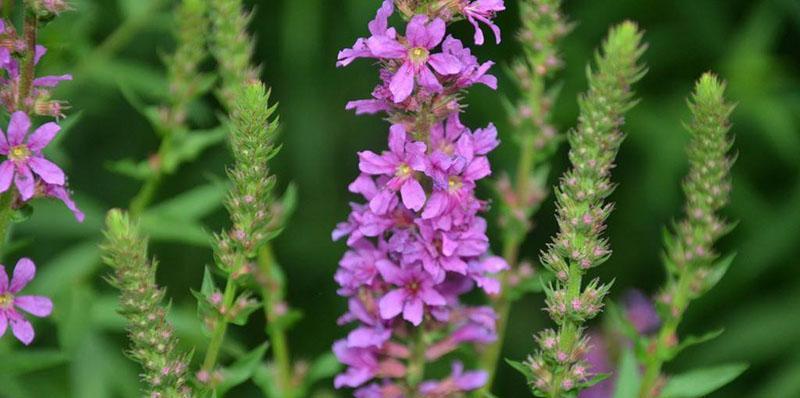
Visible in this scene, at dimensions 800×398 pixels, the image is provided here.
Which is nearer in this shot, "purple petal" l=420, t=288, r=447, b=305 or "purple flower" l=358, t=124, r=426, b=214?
"purple flower" l=358, t=124, r=426, b=214

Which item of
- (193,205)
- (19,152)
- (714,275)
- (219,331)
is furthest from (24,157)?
(714,275)

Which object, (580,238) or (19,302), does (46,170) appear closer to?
(19,302)

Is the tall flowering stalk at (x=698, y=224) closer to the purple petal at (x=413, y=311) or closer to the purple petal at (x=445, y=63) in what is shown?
the purple petal at (x=445, y=63)

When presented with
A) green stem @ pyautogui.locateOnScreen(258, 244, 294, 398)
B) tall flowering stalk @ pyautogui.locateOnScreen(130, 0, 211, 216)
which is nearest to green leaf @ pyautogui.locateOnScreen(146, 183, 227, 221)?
tall flowering stalk @ pyautogui.locateOnScreen(130, 0, 211, 216)

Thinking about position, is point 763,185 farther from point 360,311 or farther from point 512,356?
point 360,311

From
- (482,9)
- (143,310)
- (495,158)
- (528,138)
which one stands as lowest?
(143,310)

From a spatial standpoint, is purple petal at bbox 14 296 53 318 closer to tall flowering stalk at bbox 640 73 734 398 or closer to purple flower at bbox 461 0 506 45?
purple flower at bbox 461 0 506 45

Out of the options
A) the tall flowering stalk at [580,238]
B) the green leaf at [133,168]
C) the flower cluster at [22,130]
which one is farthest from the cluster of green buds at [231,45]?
the tall flowering stalk at [580,238]
